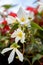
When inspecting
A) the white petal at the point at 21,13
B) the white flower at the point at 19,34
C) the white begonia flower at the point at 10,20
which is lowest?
the white flower at the point at 19,34

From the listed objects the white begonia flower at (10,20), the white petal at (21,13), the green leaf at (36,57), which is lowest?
the green leaf at (36,57)

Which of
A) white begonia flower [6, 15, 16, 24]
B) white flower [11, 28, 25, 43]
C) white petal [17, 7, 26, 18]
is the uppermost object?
white petal [17, 7, 26, 18]

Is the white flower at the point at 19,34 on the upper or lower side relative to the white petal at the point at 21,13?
lower

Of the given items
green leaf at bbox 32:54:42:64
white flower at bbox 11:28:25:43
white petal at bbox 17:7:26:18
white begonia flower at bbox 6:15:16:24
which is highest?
white petal at bbox 17:7:26:18

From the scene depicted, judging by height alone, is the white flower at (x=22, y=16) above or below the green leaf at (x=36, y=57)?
above

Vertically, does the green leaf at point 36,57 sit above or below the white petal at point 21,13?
below

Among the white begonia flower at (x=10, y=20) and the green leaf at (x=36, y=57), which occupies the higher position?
the white begonia flower at (x=10, y=20)

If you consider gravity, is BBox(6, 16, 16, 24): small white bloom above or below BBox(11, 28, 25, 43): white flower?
above

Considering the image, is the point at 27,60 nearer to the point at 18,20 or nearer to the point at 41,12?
A: the point at 18,20

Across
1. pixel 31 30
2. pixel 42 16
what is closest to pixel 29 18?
pixel 31 30

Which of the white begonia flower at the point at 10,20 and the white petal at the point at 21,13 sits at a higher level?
the white petal at the point at 21,13

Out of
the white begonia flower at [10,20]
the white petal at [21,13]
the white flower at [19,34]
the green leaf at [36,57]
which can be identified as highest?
the white petal at [21,13]
